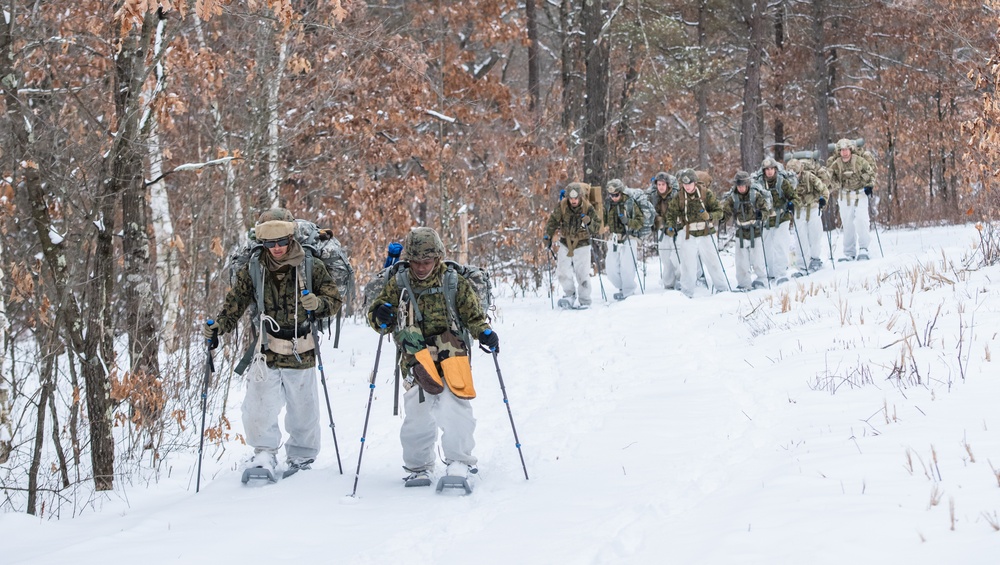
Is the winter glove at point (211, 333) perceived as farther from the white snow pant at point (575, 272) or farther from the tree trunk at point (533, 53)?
the tree trunk at point (533, 53)

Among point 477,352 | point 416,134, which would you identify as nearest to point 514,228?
point 416,134

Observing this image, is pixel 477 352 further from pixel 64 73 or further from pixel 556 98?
pixel 556 98

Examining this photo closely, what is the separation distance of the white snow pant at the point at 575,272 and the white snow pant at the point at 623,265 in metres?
0.84

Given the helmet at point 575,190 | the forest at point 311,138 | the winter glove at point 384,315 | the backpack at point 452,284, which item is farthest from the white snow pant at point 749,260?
the winter glove at point 384,315

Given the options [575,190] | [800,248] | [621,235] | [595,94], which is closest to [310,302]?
[575,190]

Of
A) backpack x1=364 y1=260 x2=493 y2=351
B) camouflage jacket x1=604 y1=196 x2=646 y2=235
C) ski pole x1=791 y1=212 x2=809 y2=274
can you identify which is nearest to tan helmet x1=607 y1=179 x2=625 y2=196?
camouflage jacket x1=604 y1=196 x2=646 y2=235

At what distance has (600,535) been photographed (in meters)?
4.94

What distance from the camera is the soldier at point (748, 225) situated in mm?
14828

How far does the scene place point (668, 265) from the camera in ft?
50.6

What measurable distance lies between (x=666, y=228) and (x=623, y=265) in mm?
928

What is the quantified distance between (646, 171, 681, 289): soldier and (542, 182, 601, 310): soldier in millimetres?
1378

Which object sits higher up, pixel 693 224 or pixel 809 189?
pixel 809 189

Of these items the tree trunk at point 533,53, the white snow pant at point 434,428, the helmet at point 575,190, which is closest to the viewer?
Answer: the white snow pant at point 434,428

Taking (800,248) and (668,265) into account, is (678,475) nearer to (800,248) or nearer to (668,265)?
(668,265)
